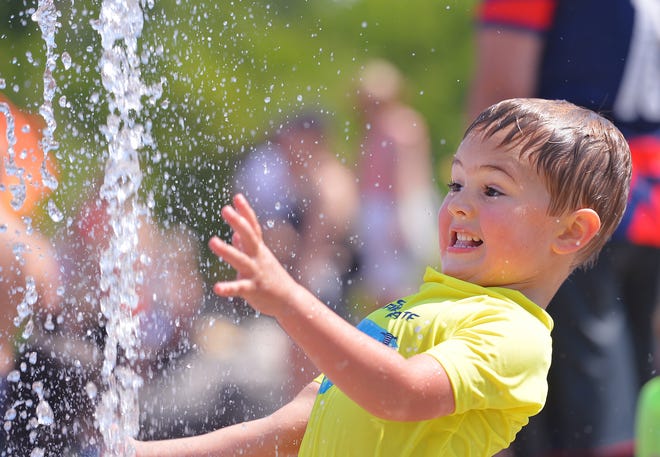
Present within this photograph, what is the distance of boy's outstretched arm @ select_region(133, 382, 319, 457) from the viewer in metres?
2.21

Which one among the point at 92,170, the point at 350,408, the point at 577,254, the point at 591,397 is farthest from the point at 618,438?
the point at 92,170

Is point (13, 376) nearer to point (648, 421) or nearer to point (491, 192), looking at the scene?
point (648, 421)

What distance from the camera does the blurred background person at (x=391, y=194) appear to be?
14.6 feet

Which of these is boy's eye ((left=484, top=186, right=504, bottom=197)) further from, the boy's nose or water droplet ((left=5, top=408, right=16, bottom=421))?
water droplet ((left=5, top=408, right=16, bottom=421))

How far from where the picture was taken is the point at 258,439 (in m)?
2.21

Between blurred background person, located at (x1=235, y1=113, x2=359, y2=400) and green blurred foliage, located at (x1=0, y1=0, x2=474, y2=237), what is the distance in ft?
1.49

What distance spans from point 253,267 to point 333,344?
0.56ft

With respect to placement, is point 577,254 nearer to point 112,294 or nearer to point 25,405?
point 112,294

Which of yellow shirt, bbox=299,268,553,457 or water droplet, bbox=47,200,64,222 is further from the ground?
yellow shirt, bbox=299,268,553,457

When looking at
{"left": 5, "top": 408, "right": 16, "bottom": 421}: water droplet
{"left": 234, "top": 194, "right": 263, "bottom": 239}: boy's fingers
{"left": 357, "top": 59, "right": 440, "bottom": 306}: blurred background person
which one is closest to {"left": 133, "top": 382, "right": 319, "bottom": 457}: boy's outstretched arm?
{"left": 234, "top": 194, "right": 263, "bottom": 239}: boy's fingers

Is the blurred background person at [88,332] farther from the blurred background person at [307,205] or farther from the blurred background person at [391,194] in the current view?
the blurred background person at [391,194]

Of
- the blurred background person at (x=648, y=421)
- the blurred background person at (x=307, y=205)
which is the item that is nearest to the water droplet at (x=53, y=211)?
the blurred background person at (x=307, y=205)

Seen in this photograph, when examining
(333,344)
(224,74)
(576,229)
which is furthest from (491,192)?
(224,74)

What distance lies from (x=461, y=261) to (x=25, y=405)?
1996 millimetres
